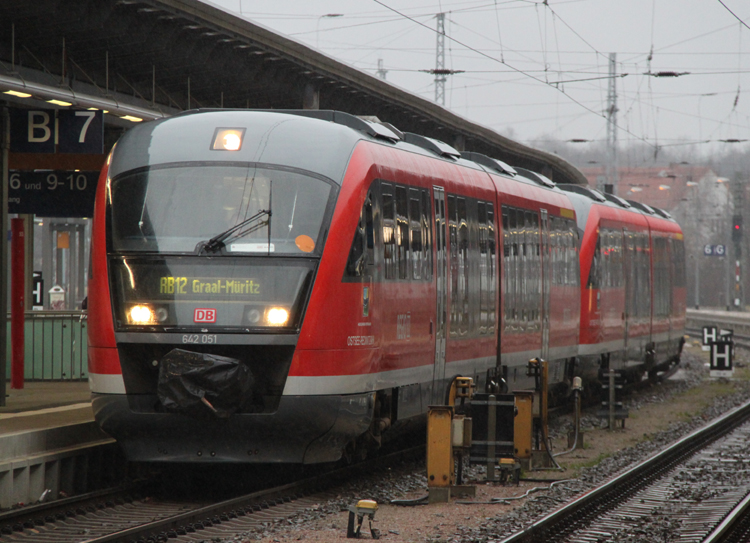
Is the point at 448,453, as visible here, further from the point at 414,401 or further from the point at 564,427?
the point at 564,427

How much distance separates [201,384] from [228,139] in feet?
7.62

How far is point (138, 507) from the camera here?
9.92 meters

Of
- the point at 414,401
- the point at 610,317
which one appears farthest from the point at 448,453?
the point at 610,317

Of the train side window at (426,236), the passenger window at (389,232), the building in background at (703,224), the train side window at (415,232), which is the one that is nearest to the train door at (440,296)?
the train side window at (426,236)

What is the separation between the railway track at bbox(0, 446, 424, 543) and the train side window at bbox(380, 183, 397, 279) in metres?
2.17

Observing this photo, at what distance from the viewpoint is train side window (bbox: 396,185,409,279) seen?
11492mm

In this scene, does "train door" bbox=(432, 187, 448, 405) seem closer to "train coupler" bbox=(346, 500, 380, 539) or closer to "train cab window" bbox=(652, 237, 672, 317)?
"train coupler" bbox=(346, 500, 380, 539)

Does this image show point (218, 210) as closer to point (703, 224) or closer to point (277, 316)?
point (277, 316)

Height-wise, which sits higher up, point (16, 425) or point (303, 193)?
point (303, 193)

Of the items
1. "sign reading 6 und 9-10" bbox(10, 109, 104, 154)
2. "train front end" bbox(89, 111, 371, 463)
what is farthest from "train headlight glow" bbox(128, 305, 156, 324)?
"sign reading 6 und 9-10" bbox(10, 109, 104, 154)

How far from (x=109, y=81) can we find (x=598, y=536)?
31.3ft

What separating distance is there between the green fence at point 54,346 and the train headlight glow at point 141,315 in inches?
271

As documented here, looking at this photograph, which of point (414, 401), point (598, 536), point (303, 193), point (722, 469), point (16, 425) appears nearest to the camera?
point (598, 536)

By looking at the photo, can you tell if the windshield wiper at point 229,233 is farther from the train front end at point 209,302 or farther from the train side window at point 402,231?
the train side window at point 402,231
